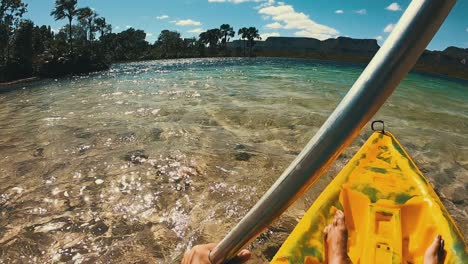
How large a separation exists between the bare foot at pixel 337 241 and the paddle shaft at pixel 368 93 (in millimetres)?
1983

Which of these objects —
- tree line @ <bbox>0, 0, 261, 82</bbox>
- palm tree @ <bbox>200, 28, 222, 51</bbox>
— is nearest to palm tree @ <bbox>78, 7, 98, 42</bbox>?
tree line @ <bbox>0, 0, 261, 82</bbox>

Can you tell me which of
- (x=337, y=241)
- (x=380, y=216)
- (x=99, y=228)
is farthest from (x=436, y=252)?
(x=99, y=228)

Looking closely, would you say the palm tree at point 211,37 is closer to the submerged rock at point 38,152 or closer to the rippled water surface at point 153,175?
the rippled water surface at point 153,175

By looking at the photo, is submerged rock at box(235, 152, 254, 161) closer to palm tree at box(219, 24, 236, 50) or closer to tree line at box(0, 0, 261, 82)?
tree line at box(0, 0, 261, 82)

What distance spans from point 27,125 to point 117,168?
18.7 ft

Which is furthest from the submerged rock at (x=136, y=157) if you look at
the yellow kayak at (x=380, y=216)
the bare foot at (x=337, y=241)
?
the bare foot at (x=337, y=241)

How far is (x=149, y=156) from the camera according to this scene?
7082 mm

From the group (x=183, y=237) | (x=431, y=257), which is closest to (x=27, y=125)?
(x=183, y=237)

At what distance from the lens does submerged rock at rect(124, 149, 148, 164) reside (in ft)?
22.3

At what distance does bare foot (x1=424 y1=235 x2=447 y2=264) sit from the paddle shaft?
2.07 metres

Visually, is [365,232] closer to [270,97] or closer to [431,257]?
[431,257]

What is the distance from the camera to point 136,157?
7012 millimetres

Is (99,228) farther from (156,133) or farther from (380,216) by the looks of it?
(156,133)

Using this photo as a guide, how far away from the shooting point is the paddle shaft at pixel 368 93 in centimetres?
64
